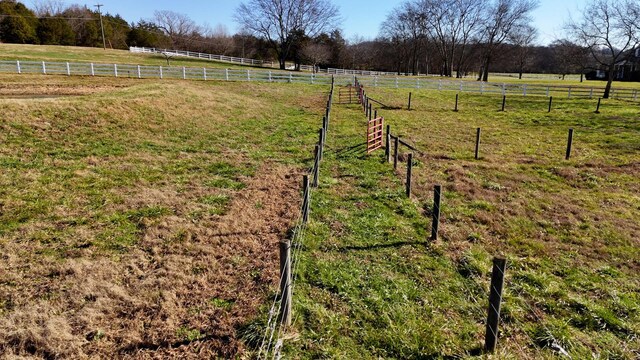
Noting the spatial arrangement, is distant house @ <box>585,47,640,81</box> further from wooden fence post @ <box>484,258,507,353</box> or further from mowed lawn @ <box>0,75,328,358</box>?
wooden fence post @ <box>484,258,507,353</box>

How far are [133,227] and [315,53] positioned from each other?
64291mm

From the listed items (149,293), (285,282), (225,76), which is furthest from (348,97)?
(285,282)

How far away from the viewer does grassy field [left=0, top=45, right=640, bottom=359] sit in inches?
173

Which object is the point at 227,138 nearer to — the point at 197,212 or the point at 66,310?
the point at 197,212

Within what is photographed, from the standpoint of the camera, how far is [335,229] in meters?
7.29

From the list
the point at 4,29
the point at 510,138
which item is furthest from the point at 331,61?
the point at 510,138

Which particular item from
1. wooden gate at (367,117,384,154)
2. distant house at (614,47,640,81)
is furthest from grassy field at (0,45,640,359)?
distant house at (614,47,640,81)

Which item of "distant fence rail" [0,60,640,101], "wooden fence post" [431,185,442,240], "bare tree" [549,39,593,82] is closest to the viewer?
"wooden fence post" [431,185,442,240]

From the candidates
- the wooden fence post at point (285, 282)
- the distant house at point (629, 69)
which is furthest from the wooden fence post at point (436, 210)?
the distant house at point (629, 69)

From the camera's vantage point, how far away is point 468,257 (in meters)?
6.29

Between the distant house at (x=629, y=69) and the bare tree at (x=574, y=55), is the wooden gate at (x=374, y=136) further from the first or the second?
the distant house at (x=629, y=69)

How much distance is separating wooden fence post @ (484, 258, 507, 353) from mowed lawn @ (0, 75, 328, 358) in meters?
2.67

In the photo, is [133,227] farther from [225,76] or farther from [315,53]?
[315,53]

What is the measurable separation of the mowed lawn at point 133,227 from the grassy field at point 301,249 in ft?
0.10
